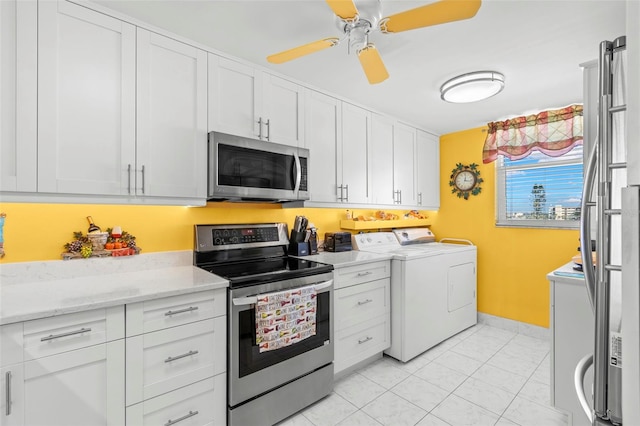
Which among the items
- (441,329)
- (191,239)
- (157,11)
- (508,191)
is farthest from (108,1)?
(508,191)

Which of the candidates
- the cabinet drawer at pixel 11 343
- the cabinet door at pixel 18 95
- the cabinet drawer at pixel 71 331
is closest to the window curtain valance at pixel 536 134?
the cabinet drawer at pixel 71 331

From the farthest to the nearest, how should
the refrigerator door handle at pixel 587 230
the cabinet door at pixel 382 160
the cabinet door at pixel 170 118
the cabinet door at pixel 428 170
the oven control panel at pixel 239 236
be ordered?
the cabinet door at pixel 428 170, the cabinet door at pixel 382 160, the oven control panel at pixel 239 236, the cabinet door at pixel 170 118, the refrigerator door handle at pixel 587 230

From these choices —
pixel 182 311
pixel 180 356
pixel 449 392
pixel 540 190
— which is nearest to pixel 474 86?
pixel 540 190

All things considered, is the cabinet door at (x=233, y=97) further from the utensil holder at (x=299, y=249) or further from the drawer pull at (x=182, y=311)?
the drawer pull at (x=182, y=311)

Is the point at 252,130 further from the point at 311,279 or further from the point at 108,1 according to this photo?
the point at 311,279

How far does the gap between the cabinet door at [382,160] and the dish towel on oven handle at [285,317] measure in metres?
1.44

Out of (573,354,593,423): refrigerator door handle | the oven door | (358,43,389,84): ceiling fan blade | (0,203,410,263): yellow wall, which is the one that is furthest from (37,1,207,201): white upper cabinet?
(573,354,593,423): refrigerator door handle

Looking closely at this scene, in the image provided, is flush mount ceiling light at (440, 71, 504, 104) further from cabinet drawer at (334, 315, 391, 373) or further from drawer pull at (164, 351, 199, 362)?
drawer pull at (164, 351, 199, 362)

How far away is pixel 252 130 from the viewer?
2.19 meters

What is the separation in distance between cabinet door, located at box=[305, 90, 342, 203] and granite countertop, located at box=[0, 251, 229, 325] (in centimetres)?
118

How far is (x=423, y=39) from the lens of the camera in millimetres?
1838

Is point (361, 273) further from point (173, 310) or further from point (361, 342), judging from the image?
point (173, 310)

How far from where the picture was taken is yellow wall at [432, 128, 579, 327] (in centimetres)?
312

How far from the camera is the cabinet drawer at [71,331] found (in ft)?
4.00
